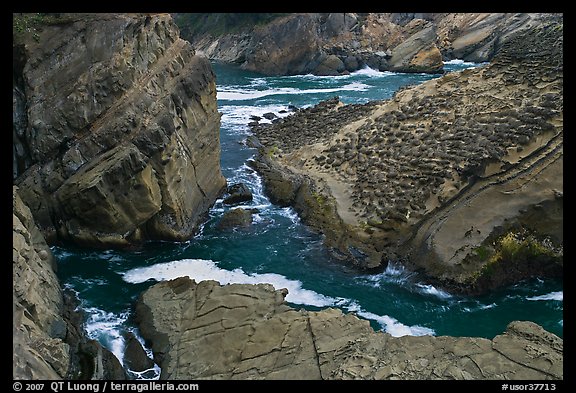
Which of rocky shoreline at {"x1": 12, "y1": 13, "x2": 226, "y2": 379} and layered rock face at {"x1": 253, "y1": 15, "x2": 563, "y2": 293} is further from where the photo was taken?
rocky shoreline at {"x1": 12, "y1": 13, "x2": 226, "y2": 379}

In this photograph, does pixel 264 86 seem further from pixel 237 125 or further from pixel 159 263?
pixel 159 263

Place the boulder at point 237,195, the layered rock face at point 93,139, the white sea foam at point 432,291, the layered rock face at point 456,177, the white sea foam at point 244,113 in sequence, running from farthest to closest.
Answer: the white sea foam at point 244,113
the boulder at point 237,195
the layered rock face at point 93,139
the layered rock face at point 456,177
the white sea foam at point 432,291

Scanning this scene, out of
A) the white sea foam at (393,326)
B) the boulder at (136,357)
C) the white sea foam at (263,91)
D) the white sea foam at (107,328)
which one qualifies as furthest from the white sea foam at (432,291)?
the white sea foam at (263,91)

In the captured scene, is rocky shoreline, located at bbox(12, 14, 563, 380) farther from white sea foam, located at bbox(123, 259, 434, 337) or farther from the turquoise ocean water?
white sea foam, located at bbox(123, 259, 434, 337)

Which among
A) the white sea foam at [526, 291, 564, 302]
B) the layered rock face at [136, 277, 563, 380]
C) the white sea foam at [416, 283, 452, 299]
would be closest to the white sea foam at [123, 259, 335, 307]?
the layered rock face at [136, 277, 563, 380]

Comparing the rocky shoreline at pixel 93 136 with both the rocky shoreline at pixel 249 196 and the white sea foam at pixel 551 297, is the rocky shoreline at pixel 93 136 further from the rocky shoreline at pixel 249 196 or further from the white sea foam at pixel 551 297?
the white sea foam at pixel 551 297

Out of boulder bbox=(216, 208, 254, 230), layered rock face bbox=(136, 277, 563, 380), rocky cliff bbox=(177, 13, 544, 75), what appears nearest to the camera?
layered rock face bbox=(136, 277, 563, 380)
